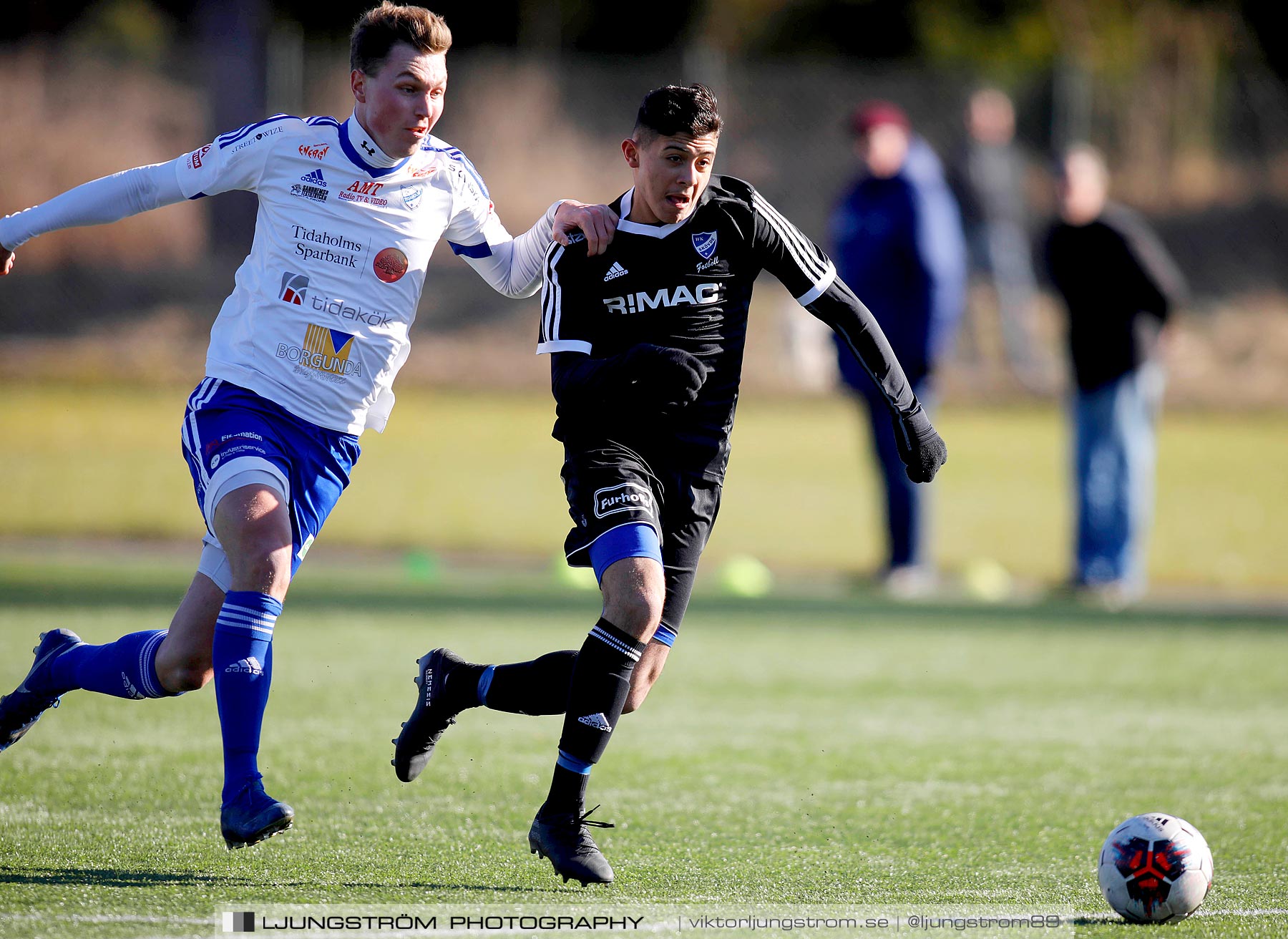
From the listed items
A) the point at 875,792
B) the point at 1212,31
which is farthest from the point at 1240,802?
the point at 1212,31

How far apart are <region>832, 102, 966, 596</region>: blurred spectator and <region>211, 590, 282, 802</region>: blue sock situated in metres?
6.39

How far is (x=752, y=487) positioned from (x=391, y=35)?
403 inches

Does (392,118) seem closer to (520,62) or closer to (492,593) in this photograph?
(492,593)

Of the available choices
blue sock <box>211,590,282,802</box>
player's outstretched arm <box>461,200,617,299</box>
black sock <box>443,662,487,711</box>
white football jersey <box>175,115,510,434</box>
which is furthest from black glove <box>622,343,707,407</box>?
blue sock <box>211,590,282,802</box>

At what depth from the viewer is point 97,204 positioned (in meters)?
4.57

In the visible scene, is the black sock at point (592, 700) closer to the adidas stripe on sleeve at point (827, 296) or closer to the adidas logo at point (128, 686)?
the adidas stripe on sleeve at point (827, 296)

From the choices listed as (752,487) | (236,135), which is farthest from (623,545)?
(752,487)

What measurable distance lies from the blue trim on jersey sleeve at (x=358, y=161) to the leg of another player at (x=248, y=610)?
996 millimetres

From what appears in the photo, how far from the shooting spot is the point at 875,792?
5.46 metres

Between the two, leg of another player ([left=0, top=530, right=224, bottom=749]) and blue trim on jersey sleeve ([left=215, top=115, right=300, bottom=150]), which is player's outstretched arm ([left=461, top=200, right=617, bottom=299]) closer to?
blue trim on jersey sleeve ([left=215, top=115, right=300, bottom=150])

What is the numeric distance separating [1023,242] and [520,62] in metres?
7.32

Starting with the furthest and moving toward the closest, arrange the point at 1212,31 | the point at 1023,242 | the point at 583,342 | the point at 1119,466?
the point at 1212,31
the point at 1023,242
the point at 1119,466
the point at 583,342

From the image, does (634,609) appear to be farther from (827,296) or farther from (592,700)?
(827,296)

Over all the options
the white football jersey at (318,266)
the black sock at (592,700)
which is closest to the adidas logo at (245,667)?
the white football jersey at (318,266)
